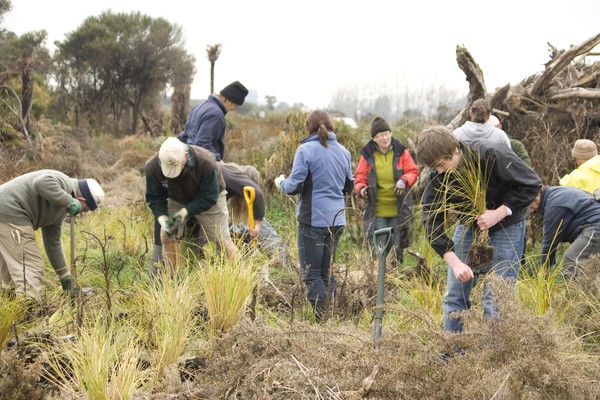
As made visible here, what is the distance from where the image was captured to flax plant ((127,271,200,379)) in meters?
3.66

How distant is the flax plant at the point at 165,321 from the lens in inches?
144

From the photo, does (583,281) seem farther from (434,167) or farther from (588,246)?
(434,167)

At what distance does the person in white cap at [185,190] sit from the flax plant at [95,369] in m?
1.58

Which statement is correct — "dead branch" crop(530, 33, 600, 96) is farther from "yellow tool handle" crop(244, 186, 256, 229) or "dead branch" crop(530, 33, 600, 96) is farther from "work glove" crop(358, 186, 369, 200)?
"yellow tool handle" crop(244, 186, 256, 229)

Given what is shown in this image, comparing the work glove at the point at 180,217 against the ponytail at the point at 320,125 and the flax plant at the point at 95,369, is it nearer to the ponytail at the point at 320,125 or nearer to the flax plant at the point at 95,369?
the ponytail at the point at 320,125

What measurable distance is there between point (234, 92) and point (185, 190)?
141 cm

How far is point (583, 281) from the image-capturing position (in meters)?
4.42

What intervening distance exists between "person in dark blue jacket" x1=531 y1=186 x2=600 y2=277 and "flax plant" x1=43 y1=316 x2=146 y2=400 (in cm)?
→ 337

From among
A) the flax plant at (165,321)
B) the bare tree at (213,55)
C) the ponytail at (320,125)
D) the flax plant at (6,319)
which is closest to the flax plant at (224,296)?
the flax plant at (165,321)

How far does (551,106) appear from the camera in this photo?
895cm

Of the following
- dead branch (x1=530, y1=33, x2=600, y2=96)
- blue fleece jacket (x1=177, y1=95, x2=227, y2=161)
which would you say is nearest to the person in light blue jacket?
blue fleece jacket (x1=177, y1=95, x2=227, y2=161)

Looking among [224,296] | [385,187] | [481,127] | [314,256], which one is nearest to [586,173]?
[481,127]

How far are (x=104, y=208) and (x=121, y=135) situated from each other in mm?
14648

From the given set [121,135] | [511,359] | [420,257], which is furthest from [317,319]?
[121,135]
